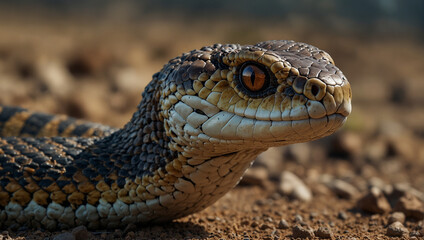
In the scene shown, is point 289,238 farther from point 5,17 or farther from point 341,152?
point 5,17

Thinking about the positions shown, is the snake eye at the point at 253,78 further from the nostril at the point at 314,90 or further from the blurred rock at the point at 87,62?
the blurred rock at the point at 87,62

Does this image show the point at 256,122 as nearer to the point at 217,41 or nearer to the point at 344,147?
the point at 344,147

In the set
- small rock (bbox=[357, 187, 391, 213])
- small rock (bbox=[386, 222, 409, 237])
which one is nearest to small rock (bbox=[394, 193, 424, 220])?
small rock (bbox=[357, 187, 391, 213])

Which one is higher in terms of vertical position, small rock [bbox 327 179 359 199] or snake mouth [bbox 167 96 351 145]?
small rock [bbox 327 179 359 199]

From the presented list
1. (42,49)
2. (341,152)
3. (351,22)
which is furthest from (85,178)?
(351,22)

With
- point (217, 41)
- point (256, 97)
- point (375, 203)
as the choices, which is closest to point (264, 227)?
point (375, 203)

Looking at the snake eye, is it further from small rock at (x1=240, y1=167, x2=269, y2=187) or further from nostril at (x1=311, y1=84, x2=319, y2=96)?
small rock at (x1=240, y1=167, x2=269, y2=187)
